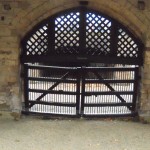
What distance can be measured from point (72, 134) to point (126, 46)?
2.30m

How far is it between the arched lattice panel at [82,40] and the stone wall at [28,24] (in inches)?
7.5

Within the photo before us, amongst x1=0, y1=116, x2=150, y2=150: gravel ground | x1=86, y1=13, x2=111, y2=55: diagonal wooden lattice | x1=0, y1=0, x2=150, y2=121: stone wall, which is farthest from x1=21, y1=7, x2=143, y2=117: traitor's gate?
x1=0, y1=116, x2=150, y2=150: gravel ground

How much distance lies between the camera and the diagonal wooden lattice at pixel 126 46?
27.4 feet

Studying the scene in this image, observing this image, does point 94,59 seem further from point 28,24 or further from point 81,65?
point 28,24

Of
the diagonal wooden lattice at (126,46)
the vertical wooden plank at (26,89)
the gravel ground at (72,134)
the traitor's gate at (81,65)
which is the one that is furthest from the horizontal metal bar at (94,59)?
the gravel ground at (72,134)

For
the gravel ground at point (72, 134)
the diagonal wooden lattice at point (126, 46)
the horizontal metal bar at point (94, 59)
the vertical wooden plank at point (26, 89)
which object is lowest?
the gravel ground at point (72, 134)

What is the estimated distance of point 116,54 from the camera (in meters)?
8.45

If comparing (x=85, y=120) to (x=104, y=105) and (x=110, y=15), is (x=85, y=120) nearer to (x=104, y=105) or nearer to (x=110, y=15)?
(x=104, y=105)

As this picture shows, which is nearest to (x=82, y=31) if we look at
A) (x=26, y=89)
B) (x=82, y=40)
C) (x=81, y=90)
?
(x=82, y=40)

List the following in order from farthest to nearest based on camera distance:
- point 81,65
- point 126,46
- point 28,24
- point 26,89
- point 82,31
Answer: point 26,89, point 81,65, point 126,46, point 82,31, point 28,24

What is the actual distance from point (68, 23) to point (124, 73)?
170cm

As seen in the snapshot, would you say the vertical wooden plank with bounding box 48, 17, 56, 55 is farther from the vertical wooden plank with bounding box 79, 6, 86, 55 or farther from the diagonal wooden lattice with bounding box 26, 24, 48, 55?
the vertical wooden plank with bounding box 79, 6, 86, 55

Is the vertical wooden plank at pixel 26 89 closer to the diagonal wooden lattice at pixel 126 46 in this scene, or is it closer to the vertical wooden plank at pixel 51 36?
the vertical wooden plank at pixel 51 36

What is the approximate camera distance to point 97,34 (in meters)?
8.36
